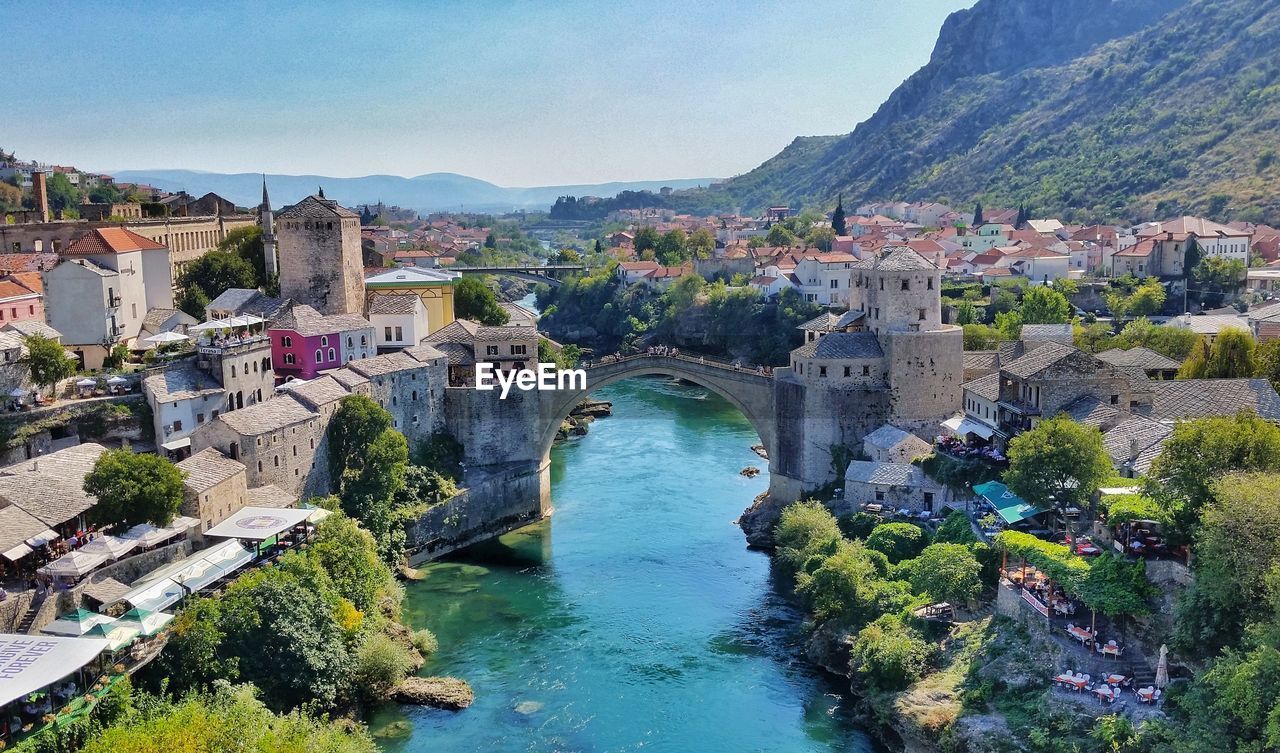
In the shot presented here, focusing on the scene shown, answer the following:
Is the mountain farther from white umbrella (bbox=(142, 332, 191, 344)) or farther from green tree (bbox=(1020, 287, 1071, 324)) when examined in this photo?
white umbrella (bbox=(142, 332, 191, 344))

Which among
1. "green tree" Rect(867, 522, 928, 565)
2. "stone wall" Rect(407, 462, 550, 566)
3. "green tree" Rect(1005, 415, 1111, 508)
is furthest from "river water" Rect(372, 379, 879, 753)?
"green tree" Rect(1005, 415, 1111, 508)

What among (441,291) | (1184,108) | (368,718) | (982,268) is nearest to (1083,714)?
(368,718)

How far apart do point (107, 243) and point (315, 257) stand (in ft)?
23.9

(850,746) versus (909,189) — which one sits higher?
(909,189)

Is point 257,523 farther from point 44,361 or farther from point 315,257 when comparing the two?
point 315,257

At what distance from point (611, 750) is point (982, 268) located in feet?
165

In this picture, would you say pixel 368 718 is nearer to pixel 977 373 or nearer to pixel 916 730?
pixel 916 730

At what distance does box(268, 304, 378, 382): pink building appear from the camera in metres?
38.4

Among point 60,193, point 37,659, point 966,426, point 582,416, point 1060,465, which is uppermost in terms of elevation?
point 60,193

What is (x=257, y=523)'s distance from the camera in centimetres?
2834

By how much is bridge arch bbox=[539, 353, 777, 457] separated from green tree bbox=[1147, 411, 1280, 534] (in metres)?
16.8

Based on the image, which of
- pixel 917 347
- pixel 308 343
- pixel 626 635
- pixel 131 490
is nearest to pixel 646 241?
pixel 308 343

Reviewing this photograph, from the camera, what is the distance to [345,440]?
34.5 m

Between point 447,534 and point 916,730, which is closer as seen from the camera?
point 916,730
